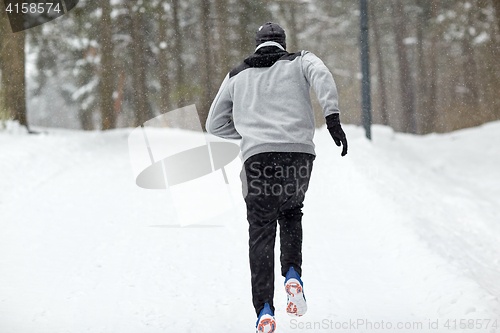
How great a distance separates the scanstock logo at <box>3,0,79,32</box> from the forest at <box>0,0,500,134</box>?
27 centimetres

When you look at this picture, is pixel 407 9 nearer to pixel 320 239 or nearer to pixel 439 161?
pixel 439 161

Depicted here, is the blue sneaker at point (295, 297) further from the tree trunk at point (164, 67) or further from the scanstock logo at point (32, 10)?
the tree trunk at point (164, 67)

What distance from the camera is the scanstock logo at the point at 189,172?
22.7 ft

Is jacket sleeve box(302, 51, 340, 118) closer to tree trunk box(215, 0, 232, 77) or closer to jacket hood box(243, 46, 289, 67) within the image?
jacket hood box(243, 46, 289, 67)

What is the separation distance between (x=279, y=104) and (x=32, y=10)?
1455cm

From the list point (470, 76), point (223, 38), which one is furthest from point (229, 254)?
point (470, 76)

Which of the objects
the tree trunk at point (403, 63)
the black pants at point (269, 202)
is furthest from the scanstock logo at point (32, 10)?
the tree trunk at point (403, 63)

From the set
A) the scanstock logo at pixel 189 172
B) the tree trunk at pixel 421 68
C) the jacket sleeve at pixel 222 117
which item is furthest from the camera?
the tree trunk at pixel 421 68

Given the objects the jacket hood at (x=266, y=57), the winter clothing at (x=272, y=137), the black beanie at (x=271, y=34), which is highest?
the black beanie at (x=271, y=34)

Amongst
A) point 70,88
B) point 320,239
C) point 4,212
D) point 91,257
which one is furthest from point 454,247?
point 70,88

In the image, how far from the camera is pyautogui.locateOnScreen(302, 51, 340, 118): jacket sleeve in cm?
288

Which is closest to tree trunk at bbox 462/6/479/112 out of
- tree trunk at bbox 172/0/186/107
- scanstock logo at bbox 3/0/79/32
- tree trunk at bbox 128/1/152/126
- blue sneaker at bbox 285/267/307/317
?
tree trunk at bbox 172/0/186/107

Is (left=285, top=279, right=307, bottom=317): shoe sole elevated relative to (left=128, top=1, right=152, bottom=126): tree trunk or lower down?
elevated

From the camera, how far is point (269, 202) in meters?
3.03
